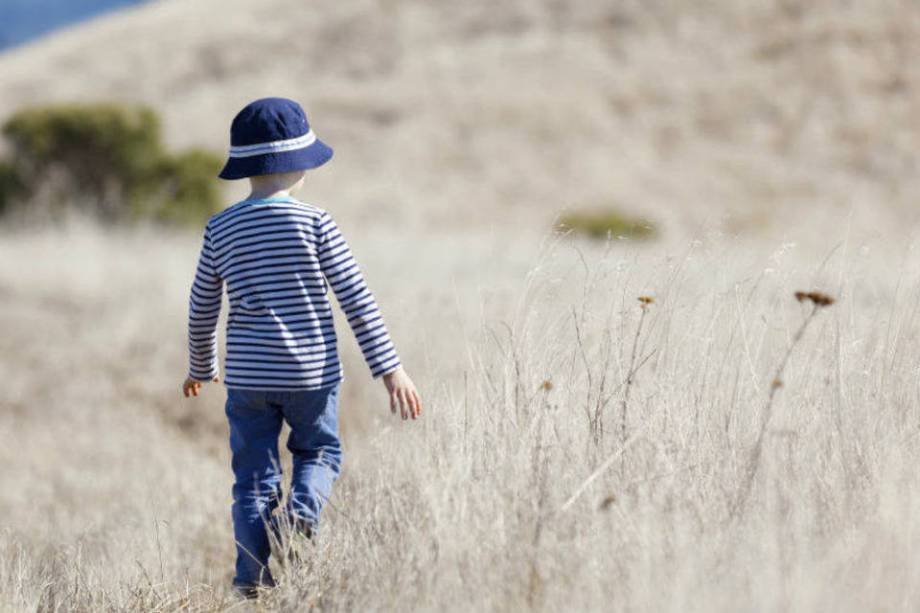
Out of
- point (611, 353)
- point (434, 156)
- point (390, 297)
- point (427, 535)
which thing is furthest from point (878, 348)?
point (434, 156)

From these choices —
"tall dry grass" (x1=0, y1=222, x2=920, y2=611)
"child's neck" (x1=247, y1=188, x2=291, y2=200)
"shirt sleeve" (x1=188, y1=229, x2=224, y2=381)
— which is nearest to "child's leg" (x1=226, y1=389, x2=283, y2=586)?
"tall dry grass" (x1=0, y1=222, x2=920, y2=611)

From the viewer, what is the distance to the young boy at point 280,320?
12.5 feet

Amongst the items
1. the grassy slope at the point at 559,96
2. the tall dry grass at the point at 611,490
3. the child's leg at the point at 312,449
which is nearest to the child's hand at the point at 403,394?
the tall dry grass at the point at 611,490

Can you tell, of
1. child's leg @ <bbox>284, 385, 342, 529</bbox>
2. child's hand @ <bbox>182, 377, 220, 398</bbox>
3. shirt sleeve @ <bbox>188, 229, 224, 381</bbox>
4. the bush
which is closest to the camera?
child's leg @ <bbox>284, 385, 342, 529</bbox>

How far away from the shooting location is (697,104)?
34719mm

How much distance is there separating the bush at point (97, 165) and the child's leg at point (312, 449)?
50.2ft

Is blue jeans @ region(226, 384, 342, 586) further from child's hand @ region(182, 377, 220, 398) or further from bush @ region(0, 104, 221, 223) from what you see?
bush @ region(0, 104, 221, 223)

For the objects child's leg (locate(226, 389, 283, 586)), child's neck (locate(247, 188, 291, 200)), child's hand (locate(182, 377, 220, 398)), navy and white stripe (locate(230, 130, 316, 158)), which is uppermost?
navy and white stripe (locate(230, 130, 316, 158))

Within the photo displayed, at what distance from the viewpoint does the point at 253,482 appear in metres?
4.03

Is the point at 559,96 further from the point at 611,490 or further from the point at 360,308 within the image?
the point at 611,490

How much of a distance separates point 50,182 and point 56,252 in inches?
257

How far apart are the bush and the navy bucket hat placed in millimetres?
15332

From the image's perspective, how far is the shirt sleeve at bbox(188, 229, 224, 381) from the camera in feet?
13.2

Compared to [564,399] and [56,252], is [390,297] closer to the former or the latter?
[56,252]
